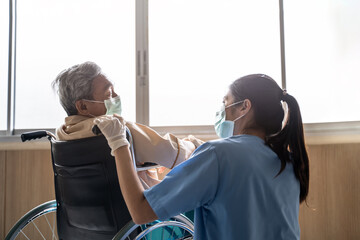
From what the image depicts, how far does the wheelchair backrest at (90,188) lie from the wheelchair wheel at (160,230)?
2.4 inches

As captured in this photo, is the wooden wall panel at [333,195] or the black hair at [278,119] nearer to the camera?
the black hair at [278,119]

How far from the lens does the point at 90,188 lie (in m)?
1.12

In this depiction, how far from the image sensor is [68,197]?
1197 mm

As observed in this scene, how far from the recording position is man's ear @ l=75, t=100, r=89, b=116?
4.53 ft

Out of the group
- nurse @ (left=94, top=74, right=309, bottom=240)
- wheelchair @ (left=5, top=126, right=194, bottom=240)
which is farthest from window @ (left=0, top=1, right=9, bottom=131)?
nurse @ (left=94, top=74, right=309, bottom=240)

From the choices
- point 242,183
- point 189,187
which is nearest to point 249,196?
point 242,183

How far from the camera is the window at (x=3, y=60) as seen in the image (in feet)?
7.45

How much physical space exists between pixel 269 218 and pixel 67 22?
1.97m

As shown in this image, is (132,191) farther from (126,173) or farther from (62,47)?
(62,47)

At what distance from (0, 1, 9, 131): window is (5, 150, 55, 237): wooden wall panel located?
285 mm

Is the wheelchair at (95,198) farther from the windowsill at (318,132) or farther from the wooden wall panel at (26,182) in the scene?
the wooden wall panel at (26,182)

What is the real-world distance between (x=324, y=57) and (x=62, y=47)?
5.65ft

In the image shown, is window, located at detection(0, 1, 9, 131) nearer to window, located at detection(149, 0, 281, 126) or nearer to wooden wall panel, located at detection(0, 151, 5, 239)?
wooden wall panel, located at detection(0, 151, 5, 239)

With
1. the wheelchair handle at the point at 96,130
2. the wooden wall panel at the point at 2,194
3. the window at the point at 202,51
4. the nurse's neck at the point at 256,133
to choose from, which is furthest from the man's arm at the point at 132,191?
the wooden wall panel at the point at 2,194
